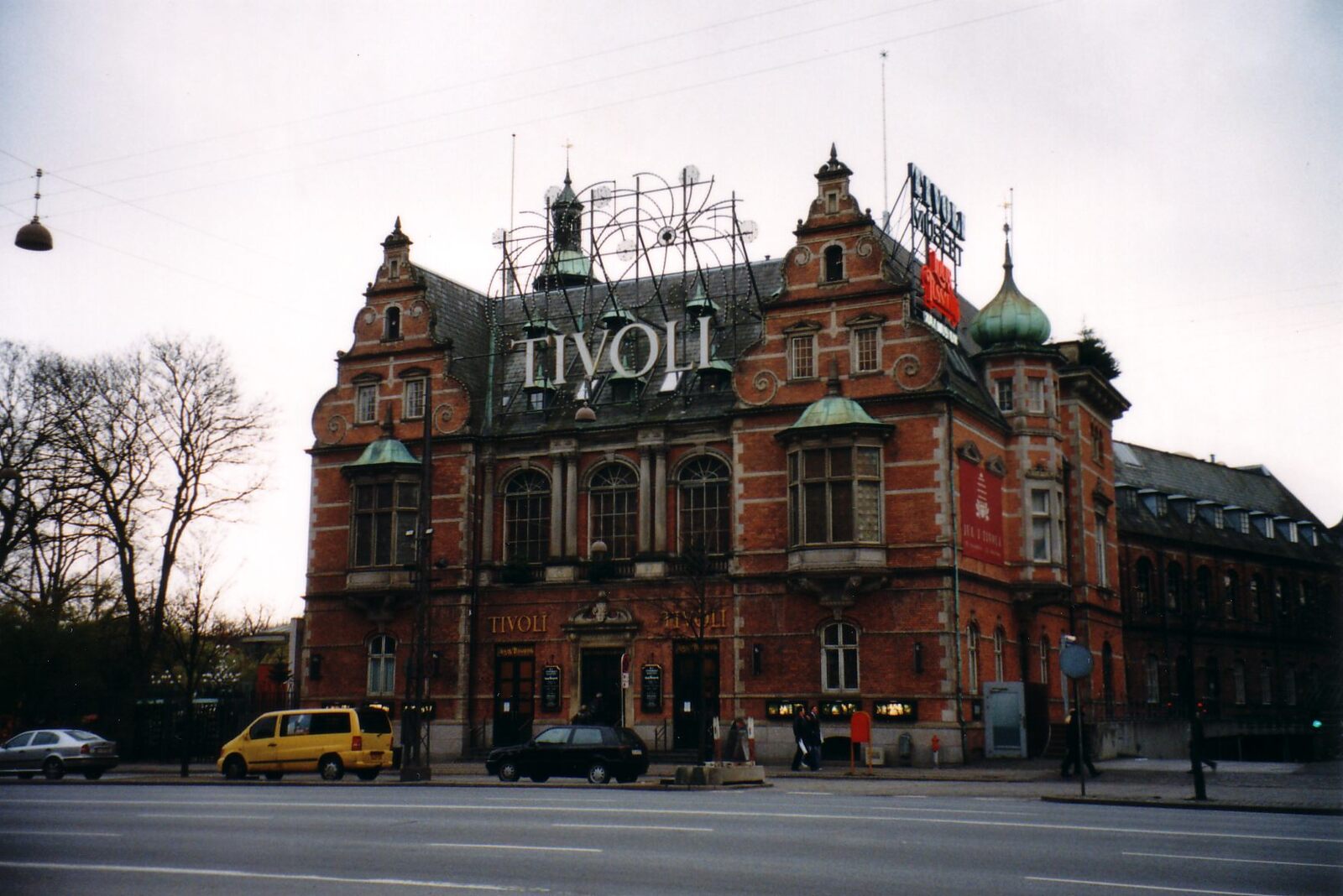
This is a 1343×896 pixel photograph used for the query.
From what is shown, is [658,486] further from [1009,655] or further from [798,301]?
[1009,655]

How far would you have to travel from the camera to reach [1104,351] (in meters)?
78.5

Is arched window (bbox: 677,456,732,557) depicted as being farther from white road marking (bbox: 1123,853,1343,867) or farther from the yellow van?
white road marking (bbox: 1123,853,1343,867)

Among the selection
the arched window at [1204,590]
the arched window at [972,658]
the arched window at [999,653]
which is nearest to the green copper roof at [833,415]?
the arched window at [972,658]

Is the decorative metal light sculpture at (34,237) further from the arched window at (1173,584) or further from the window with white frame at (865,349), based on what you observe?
the arched window at (1173,584)

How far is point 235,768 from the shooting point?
112ft

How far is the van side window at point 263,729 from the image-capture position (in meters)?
34.0

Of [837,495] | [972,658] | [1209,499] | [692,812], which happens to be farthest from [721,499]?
[1209,499]

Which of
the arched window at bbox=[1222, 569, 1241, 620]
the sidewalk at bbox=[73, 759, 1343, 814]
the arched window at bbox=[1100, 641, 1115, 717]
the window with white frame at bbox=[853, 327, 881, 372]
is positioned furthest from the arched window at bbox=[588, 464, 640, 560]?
the arched window at bbox=[1222, 569, 1241, 620]

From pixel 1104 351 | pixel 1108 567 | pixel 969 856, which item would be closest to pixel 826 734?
pixel 1108 567

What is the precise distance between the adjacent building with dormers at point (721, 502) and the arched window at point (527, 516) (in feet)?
0.31

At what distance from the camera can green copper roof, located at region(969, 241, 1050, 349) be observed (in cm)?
4453

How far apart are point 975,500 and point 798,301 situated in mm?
8008

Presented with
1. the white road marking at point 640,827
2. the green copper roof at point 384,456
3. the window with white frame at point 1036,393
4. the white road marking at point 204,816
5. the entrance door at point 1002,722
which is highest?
the window with white frame at point 1036,393

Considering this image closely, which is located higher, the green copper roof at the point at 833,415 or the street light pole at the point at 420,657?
the green copper roof at the point at 833,415
